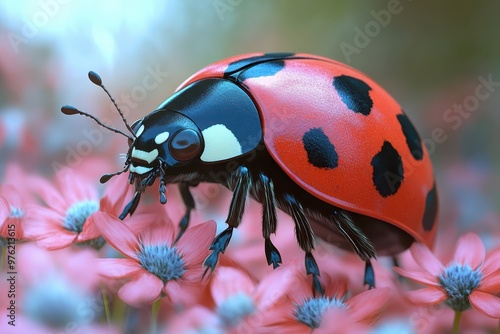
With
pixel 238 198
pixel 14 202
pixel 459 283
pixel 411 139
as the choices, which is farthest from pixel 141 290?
pixel 411 139

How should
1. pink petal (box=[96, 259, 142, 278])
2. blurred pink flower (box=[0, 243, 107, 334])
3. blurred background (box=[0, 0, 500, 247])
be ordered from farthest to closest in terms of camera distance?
blurred background (box=[0, 0, 500, 247]), pink petal (box=[96, 259, 142, 278]), blurred pink flower (box=[0, 243, 107, 334])

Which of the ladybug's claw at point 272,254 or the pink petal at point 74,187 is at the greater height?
the pink petal at point 74,187

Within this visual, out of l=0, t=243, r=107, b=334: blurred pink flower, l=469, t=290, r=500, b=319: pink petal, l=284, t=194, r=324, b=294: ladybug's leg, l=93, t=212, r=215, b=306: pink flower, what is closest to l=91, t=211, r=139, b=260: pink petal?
l=93, t=212, r=215, b=306: pink flower

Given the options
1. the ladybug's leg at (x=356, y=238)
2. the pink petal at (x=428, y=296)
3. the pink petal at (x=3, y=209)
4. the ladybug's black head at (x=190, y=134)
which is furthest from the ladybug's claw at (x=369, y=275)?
the pink petal at (x=3, y=209)

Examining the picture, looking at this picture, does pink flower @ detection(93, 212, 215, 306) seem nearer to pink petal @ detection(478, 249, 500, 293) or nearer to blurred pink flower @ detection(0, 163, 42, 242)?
blurred pink flower @ detection(0, 163, 42, 242)

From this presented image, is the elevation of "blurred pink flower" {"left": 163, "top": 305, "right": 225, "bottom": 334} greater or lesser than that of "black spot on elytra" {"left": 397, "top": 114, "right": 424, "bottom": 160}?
greater

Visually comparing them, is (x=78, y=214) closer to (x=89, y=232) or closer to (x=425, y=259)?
(x=89, y=232)

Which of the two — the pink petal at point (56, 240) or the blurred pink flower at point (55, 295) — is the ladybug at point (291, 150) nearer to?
the pink petal at point (56, 240)
